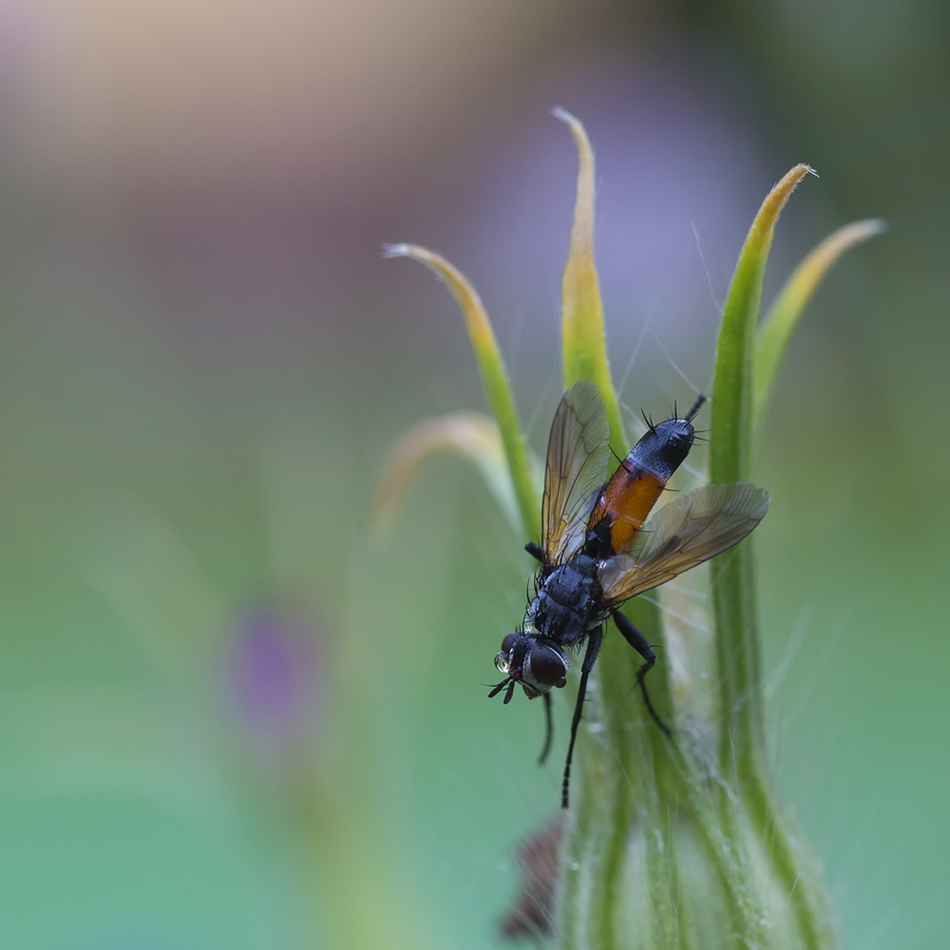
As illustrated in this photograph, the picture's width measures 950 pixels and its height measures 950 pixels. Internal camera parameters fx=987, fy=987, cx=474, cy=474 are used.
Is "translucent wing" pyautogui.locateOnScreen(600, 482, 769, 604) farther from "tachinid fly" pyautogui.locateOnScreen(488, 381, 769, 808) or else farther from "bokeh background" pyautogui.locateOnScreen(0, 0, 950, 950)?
"bokeh background" pyautogui.locateOnScreen(0, 0, 950, 950)

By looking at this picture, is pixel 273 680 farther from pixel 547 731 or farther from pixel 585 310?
pixel 585 310

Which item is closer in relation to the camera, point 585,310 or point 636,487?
point 585,310

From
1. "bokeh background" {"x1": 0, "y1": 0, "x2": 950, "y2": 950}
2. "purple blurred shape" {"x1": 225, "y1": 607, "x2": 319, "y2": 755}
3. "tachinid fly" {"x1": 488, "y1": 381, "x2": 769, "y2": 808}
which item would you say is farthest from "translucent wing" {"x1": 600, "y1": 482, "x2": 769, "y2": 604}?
"purple blurred shape" {"x1": 225, "y1": 607, "x2": 319, "y2": 755}

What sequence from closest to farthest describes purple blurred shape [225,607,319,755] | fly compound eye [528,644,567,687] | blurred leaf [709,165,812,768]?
blurred leaf [709,165,812,768] → fly compound eye [528,644,567,687] → purple blurred shape [225,607,319,755]

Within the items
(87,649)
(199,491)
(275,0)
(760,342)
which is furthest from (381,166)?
(760,342)

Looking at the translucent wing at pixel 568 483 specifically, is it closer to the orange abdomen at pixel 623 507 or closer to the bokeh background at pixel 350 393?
the orange abdomen at pixel 623 507

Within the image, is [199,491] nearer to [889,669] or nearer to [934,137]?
[889,669]

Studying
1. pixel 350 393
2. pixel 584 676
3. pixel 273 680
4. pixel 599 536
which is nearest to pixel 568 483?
pixel 599 536
